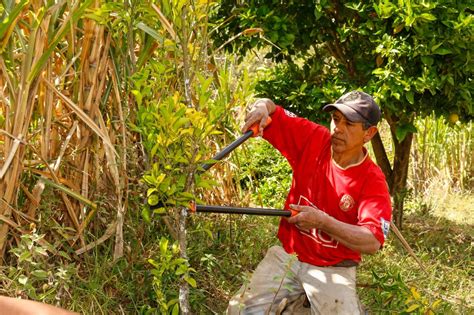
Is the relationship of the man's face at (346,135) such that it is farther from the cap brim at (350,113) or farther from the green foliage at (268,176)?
the green foliage at (268,176)

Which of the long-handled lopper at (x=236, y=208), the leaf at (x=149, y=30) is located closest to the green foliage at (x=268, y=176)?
the long-handled lopper at (x=236, y=208)

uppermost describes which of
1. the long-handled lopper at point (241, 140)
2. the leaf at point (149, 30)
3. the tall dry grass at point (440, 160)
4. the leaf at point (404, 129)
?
the leaf at point (149, 30)

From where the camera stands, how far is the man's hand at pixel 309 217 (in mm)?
3623

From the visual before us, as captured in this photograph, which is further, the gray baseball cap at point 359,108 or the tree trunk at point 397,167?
the tree trunk at point 397,167

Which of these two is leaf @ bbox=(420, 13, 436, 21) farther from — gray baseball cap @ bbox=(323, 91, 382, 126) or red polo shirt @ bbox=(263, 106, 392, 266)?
red polo shirt @ bbox=(263, 106, 392, 266)

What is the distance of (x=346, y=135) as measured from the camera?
3887 mm

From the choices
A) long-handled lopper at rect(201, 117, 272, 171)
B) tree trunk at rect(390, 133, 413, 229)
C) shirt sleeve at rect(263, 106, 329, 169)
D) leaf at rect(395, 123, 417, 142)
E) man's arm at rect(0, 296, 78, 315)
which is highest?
man's arm at rect(0, 296, 78, 315)

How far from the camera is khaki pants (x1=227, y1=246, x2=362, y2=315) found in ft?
12.7

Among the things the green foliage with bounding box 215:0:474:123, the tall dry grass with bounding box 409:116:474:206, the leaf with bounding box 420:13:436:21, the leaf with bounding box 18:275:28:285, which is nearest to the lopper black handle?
the leaf with bounding box 18:275:28:285

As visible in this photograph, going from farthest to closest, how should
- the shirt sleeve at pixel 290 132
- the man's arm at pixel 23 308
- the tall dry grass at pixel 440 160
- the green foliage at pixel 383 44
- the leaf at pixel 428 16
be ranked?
1. the tall dry grass at pixel 440 160
2. the green foliage at pixel 383 44
3. the leaf at pixel 428 16
4. the shirt sleeve at pixel 290 132
5. the man's arm at pixel 23 308

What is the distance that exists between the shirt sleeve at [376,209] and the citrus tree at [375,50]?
0.98 metres

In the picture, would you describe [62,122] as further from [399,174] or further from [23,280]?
[399,174]

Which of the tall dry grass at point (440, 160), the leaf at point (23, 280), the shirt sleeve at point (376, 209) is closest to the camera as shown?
the leaf at point (23, 280)

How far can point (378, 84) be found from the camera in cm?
487
